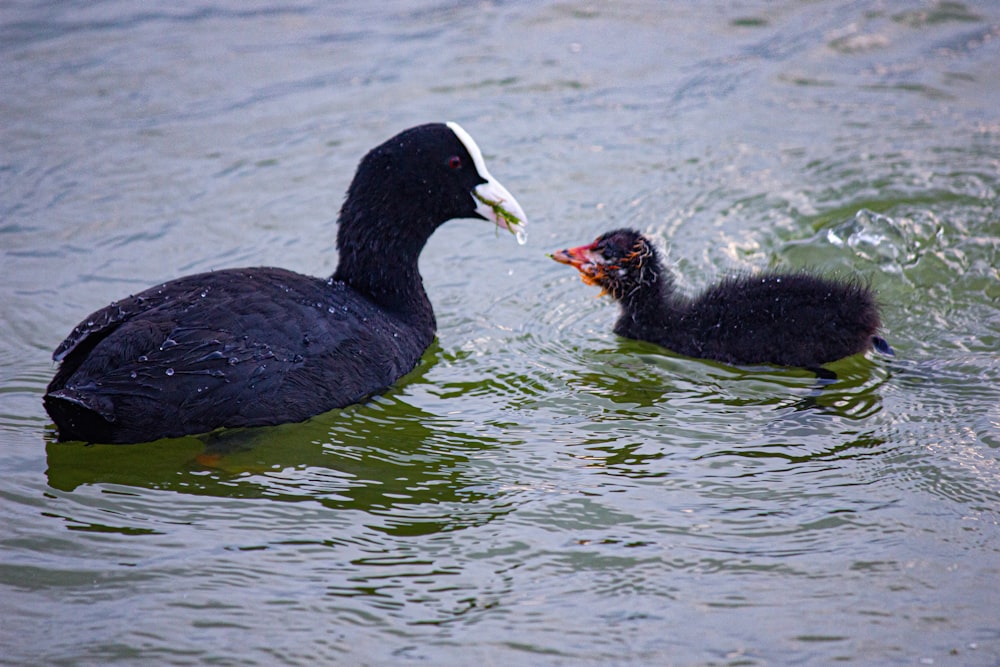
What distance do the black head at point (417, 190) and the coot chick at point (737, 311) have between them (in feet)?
1.86

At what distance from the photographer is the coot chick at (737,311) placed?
17.8 ft

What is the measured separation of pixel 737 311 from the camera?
5590mm

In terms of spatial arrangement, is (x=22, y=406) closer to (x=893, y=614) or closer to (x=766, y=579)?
(x=766, y=579)

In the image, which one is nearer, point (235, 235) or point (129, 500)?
point (129, 500)

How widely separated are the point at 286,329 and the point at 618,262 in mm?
1922

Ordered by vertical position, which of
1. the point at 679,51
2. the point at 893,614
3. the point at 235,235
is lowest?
the point at 893,614

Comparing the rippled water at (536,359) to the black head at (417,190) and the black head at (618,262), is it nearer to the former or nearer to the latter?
the black head at (618,262)

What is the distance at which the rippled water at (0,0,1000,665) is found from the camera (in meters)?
3.67

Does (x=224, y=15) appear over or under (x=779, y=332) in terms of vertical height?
over

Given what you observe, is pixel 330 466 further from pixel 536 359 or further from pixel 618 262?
pixel 618 262

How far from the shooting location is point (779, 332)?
5.48m

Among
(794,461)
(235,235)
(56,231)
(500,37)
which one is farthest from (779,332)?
(500,37)

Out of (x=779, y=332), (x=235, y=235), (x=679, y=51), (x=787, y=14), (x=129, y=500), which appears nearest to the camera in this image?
(x=129, y=500)

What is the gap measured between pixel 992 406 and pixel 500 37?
6735 millimetres
